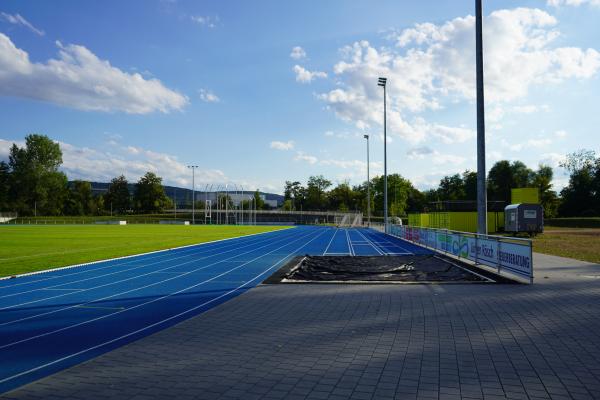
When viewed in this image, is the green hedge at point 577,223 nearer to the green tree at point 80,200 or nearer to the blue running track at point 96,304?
the blue running track at point 96,304

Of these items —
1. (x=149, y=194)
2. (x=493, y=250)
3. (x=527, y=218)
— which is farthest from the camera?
(x=149, y=194)

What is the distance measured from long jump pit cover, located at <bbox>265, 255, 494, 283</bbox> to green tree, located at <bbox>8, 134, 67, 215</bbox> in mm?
110305

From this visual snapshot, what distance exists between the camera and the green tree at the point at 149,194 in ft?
434

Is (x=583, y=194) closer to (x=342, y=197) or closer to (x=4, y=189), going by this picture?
(x=342, y=197)

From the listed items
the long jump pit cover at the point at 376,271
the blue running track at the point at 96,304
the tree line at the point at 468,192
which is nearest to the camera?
the blue running track at the point at 96,304

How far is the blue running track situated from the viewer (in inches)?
243

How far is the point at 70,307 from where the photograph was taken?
9414mm

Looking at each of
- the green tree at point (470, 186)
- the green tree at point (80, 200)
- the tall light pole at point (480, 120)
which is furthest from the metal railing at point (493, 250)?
the green tree at point (80, 200)

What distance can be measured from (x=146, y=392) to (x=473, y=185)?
112m

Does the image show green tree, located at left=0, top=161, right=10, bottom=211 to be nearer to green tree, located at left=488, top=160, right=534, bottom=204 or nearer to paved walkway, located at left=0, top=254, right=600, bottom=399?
green tree, located at left=488, top=160, right=534, bottom=204

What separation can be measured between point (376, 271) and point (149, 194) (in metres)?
126

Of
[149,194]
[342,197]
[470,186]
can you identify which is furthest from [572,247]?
[149,194]

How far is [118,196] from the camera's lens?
137m

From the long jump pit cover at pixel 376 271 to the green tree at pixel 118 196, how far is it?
427ft
